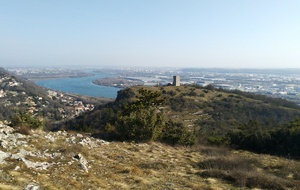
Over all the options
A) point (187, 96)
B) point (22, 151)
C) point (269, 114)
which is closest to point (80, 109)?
point (187, 96)

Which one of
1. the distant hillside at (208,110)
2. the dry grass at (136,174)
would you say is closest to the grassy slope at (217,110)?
the distant hillside at (208,110)

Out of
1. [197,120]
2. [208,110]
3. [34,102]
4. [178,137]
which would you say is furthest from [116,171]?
[34,102]

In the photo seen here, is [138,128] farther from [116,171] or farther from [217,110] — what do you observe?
[217,110]

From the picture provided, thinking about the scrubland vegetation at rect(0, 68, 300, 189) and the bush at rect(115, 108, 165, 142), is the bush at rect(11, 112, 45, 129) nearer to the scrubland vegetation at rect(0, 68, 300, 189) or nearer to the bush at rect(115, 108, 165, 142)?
the scrubland vegetation at rect(0, 68, 300, 189)

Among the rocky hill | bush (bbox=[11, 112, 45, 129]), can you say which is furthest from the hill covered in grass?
the rocky hill

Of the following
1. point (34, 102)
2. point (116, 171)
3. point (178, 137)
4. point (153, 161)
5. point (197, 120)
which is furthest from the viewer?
point (34, 102)

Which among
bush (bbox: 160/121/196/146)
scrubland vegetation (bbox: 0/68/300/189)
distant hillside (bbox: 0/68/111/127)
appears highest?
scrubland vegetation (bbox: 0/68/300/189)

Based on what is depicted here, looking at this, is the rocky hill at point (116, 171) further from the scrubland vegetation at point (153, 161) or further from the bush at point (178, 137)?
the bush at point (178, 137)

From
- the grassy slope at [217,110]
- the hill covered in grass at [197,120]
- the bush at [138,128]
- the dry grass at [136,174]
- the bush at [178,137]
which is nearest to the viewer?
the dry grass at [136,174]
